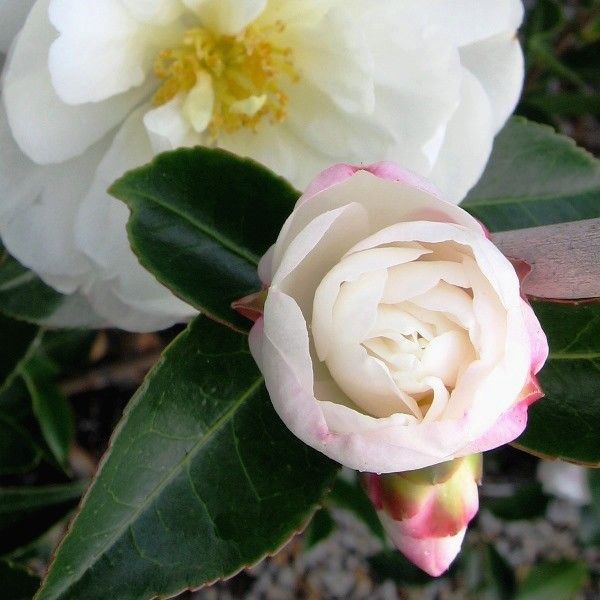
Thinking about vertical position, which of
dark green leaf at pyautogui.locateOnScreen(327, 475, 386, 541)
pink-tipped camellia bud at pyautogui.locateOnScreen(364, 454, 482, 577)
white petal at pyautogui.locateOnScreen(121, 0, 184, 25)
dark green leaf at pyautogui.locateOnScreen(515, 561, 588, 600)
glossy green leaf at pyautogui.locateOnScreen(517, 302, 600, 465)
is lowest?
dark green leaf at pyautogui.locateOnScreen(515, 561, 588, 600)

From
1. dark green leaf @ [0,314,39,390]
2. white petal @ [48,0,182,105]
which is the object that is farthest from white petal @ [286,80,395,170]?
dark green leaf @ [0,314,39,390]

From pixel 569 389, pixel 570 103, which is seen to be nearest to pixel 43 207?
pixel 569 389

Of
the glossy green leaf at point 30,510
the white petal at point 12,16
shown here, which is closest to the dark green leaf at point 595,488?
the glossy green leaf at point 30,510

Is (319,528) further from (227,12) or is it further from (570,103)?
(227,12)

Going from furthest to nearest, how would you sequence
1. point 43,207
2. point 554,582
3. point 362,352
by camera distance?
point 554,582 → point 43,207 → point 362,352

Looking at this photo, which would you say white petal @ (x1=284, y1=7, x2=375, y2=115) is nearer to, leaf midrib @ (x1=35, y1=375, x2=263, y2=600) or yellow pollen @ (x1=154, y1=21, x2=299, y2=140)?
yellow pollen @ (x1=154, y1=21, x2=299, y2=140)

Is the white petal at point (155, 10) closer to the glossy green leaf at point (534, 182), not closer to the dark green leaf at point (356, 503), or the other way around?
the glossy green leaf at point (534, 182)
